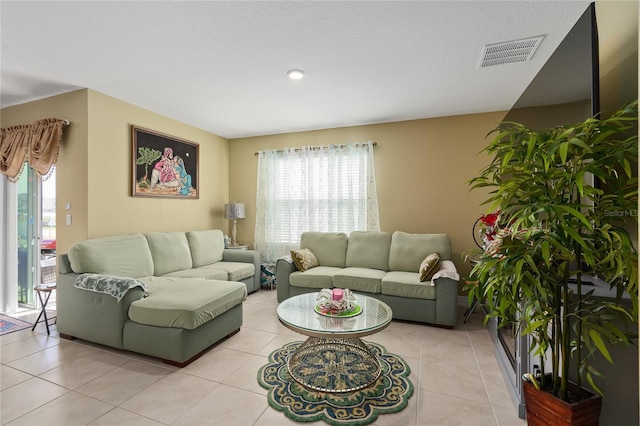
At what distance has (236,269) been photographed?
405 centimetres

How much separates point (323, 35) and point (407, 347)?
2747mm

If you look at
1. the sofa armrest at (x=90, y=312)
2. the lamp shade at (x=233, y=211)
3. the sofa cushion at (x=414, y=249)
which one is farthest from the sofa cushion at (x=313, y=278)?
the sofa armrest at (x=90, y=312)

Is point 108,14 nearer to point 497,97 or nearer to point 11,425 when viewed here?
point 11,425

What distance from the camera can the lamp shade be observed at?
484 cm

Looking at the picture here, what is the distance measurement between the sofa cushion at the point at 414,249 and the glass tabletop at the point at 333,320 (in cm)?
127

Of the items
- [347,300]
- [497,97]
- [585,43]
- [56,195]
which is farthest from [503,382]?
[56,195]

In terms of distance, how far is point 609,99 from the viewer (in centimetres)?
162

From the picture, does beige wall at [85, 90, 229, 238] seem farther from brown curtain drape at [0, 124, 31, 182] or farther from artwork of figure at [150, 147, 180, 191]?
brown curtain drape at [0, 124, 31, 182]

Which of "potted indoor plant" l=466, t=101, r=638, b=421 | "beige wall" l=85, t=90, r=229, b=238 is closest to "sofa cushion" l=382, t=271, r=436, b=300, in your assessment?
"potted indoor plant" l=466, t=101, r=638, b=421

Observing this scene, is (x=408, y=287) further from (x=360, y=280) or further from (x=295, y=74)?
(x=295, y=74)

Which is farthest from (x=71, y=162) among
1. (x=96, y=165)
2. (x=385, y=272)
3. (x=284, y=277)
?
(x=385, y=272)

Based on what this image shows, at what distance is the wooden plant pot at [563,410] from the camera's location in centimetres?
117

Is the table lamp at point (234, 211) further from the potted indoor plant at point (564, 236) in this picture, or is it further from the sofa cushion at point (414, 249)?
the potted indoor plant at point (564, 236)

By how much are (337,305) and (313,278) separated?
1.35 meters
